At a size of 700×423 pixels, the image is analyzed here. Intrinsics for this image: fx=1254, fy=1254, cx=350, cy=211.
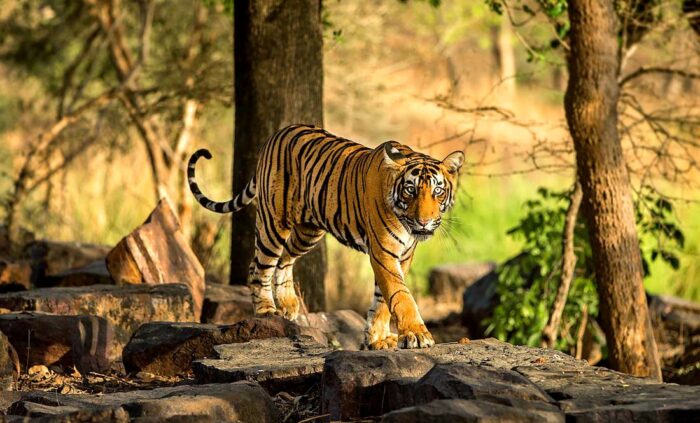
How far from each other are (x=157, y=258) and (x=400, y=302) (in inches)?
111

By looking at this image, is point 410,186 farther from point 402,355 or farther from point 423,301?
point 423,301

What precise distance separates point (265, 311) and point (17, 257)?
4.46m

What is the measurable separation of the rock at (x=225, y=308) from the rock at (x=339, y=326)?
2.07 feet

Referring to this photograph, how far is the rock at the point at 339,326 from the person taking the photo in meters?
8.04

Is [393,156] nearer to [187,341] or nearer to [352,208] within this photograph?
[352,208]

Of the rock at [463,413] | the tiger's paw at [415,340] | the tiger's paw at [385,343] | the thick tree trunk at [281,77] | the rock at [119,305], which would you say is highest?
the thick tree trunk at [281,77]

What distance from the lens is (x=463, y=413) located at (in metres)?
4.66

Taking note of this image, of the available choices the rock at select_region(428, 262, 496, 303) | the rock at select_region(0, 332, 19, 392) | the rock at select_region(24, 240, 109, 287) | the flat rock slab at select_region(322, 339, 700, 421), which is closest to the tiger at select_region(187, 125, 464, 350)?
the flat rock slab at select_region(322, 339, 700, 421)

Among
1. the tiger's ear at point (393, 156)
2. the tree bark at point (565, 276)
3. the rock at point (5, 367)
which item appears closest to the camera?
the rock at point (5, 367)

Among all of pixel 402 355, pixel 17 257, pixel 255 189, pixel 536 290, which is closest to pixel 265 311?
pixel 255 189

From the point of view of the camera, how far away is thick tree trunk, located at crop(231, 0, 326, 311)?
955cm

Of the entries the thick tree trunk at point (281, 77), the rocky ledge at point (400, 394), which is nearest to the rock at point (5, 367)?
the rocky ledge at point (400, 394)

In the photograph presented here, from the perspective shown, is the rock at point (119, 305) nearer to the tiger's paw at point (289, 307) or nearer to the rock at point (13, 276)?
the tiger's paw at point (289, 307)

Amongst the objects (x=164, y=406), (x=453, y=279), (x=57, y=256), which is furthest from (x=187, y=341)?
(x=453, y=279)
